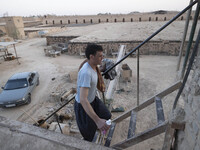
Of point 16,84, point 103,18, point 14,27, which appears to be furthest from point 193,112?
point 103,18

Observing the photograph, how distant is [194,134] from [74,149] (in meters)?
1.49

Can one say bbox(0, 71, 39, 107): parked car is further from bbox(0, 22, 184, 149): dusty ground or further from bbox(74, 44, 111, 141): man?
bbox(74, 44, 111, 141): man

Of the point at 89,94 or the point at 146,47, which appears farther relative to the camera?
the point at 146,47

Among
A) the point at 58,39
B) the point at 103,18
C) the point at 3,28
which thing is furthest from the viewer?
the point at 103,18

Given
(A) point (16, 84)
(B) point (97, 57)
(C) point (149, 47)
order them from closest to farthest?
(B) point (97, 57)
(A) point (16, 84)
(C) point (149, 47)

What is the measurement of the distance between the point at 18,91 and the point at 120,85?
5.36 m

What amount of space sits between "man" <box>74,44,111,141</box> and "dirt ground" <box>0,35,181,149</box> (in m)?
2.53

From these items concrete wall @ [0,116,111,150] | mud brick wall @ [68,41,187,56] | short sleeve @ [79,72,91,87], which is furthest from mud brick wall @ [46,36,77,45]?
concrete wall @ [0,116,111,150]

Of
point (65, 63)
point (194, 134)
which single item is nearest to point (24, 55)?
point (65, 63)

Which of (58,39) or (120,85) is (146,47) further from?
(58,39)

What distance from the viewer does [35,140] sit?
1.69 m

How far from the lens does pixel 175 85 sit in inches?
96.6

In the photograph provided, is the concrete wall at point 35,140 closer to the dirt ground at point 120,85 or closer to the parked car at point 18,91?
the dirt ground at point 120,85

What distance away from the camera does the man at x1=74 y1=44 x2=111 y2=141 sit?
195cm
